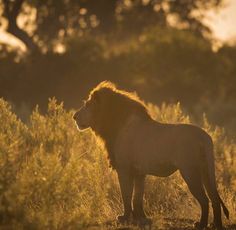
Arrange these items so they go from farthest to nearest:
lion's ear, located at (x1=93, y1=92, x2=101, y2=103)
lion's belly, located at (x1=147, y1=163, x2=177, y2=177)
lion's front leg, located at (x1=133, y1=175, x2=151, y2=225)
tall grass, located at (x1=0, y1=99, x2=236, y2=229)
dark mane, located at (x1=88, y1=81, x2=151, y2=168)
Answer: lion's ear, located at (x1=93, y1=92, x2=101, y2=103) < dark mane, located at (x1=88, y1=81, x2=151, y2=168) < lion's front leg, located at (x1=133, y1=175, x2=151, y2=225) < lion's belly, located at (x1=147, y1=163, x2=177, y2=177) < tall grass, located at (x1=0, y1=99, x2=236, y2=229)

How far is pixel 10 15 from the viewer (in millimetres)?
44062

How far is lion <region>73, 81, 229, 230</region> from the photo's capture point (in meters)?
9.48

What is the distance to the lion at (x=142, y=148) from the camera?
9.48m

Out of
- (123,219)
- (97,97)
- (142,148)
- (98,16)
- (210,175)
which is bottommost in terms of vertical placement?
(123,219)

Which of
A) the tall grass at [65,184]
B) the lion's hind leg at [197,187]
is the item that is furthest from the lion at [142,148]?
the tall grass at [65,184]

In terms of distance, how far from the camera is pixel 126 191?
10.3m

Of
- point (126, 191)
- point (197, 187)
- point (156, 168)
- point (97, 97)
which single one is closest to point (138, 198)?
point (126, 191)

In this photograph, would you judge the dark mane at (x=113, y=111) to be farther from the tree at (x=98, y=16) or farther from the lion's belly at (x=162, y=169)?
the tree at (x=98, y=16)

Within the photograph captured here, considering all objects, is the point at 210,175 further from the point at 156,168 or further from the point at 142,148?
the point at 142,148

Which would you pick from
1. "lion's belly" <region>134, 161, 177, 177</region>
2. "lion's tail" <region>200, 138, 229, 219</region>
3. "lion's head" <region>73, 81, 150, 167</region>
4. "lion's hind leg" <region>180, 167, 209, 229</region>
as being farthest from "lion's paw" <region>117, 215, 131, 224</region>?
"lion's tail" <region>200, 138, 229, 219</region>

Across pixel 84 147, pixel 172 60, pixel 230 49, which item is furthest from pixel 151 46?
pixel 84 147

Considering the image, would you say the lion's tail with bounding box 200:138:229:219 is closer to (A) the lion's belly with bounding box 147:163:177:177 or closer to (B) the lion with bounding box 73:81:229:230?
(B) the lion with bounding box 73:81:229:230

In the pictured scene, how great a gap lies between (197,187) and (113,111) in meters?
1.66

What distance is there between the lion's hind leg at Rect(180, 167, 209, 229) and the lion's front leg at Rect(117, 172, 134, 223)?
0.95 metres
